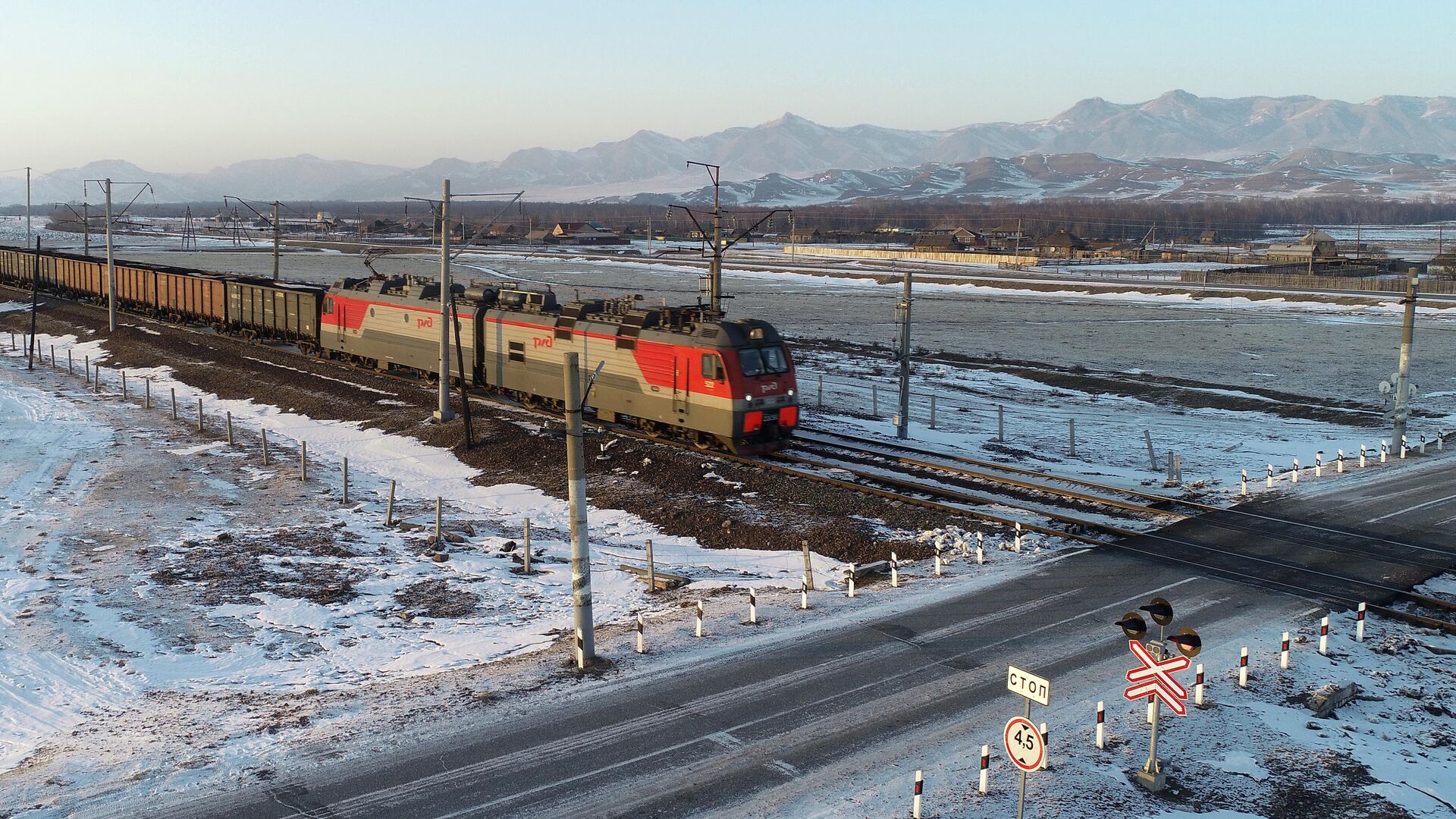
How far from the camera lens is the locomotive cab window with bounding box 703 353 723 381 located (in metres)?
30.3

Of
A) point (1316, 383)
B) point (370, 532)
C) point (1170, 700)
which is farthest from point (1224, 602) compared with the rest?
point (1316, 383)

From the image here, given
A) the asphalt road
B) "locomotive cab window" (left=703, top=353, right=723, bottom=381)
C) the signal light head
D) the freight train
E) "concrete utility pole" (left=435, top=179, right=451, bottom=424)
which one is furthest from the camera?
"concrete utility pole" (left=435, top=179, right=451, bottom=424)

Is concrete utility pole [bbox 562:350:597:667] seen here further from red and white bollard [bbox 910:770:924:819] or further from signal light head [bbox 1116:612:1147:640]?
signal light head [bbox 1116:612:1147:640]

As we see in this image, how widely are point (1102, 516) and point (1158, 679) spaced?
13.2 meters

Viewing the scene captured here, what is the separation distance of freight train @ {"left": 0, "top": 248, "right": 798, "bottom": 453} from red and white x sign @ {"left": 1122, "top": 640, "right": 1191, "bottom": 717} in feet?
57.4

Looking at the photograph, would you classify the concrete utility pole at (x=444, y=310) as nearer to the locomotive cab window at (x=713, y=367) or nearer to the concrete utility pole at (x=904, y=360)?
the locomotive cab window at (x=713, y=367)

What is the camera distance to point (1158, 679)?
13.9 meters

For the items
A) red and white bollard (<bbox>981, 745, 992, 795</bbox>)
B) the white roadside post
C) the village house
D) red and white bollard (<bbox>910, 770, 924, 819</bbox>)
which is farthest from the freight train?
the village house

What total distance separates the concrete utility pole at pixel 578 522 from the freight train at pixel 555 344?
41.1ft

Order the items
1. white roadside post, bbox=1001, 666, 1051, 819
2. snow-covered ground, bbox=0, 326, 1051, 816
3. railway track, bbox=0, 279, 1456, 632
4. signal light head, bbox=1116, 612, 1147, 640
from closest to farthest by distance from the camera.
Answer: white roadside post, bbox=1001, 666, 1051, 819, signal light head, bbox=1116, 612, 1147, 640, snow-covered ground, bbox=0, 326, 1051, 816, railway track, bbox=0, 279, 1456, 632

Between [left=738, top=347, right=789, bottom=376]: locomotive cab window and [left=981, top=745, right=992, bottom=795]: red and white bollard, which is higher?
[left=738, top=347, right=789, bottom=376]: locomotive cab window

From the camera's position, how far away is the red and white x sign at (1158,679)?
1391 cm

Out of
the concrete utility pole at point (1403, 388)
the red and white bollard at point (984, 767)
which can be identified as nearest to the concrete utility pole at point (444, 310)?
the red and white bollard at point (984, 767)

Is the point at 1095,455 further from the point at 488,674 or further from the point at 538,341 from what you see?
the point at 488,674
